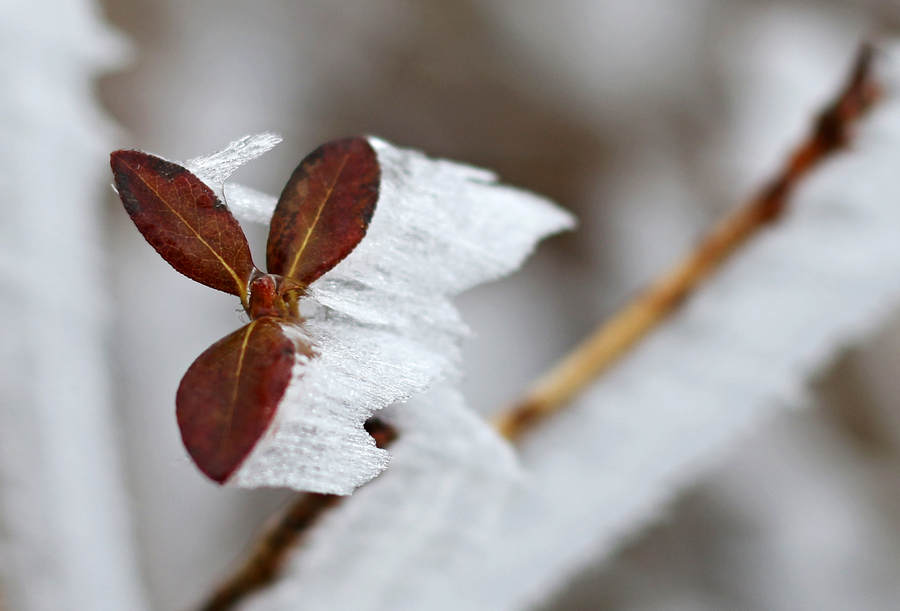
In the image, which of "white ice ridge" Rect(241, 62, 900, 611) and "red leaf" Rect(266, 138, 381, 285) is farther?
"white ice ridge" Rect(241, 62, 900, 611)

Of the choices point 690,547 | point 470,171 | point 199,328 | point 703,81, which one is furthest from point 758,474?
point 470,171

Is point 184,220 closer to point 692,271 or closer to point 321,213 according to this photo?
point 321,213

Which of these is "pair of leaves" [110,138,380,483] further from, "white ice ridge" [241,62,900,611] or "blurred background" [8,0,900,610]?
"blurred background" [8,0,900,610]

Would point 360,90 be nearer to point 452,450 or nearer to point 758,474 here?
point 758,474

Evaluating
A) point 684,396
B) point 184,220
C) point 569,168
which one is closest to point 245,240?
point 184,220

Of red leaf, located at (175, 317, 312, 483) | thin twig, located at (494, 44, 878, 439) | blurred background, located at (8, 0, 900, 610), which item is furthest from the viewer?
blurred background, located at (8, 0, 900, 610)

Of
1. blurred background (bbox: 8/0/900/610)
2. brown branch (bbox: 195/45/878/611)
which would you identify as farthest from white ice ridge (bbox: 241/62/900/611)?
blurred background (bbox: 8/0/900/610)
